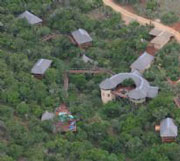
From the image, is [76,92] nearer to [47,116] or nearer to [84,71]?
[84,71]

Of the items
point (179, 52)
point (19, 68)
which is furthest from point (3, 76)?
point (179, 52)

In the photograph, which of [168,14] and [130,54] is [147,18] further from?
[130,54]

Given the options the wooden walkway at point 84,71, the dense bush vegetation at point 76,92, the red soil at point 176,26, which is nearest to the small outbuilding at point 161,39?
the dense bush vegetation at point 76,92

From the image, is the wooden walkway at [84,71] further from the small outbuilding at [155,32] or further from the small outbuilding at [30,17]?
the small outbuilding at [30,17]

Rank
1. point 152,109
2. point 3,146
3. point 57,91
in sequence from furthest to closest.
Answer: point 57,91 < point 152,109 < point 3,146

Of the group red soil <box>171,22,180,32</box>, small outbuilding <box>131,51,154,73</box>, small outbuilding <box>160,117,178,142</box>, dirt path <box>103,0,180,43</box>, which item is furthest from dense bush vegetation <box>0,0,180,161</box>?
red soil <box>171,22,180,32</box>

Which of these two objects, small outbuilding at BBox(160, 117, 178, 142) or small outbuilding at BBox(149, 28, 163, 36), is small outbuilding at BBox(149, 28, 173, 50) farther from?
small outbuilding at BBox(160, 117, 178, 142)
